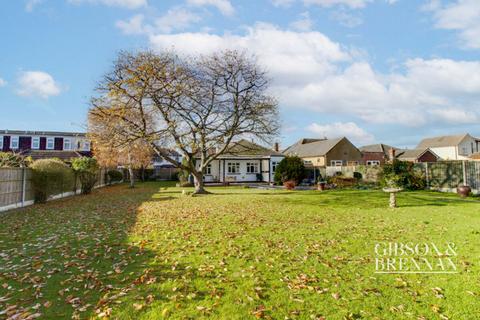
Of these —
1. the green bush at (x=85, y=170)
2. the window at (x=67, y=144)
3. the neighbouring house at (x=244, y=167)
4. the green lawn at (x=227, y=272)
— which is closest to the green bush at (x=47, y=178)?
the green bush at (x=85, y=170)

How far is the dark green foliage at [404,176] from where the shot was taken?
22.4m

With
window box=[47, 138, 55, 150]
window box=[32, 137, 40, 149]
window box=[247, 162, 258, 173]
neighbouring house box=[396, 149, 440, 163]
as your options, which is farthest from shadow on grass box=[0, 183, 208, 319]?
neighbouring house box=[396, 149, 440, 163]

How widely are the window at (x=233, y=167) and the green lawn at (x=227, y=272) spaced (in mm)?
25750

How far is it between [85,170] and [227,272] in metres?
19.3

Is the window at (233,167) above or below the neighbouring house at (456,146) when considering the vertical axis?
below

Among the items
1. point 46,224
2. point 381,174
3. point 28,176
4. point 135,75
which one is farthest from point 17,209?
point 381,174

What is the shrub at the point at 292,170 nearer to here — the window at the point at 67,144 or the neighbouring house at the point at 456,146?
the window at the point at 67,144

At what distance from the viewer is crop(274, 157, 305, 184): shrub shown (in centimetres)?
2673

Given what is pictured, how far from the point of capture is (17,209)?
12609mm

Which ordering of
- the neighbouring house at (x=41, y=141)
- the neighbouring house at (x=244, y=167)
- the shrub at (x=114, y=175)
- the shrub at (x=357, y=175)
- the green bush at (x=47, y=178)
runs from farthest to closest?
the neighbouring house at (x=41, y=141) < the neighbouring house at (x=244, y=167) < the shrub at (x=114, y=175) < the shrub at (x=357, y=175) < the green bush at (x=47, y=178)

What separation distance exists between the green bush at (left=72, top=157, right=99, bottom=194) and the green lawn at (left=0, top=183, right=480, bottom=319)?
11.8m

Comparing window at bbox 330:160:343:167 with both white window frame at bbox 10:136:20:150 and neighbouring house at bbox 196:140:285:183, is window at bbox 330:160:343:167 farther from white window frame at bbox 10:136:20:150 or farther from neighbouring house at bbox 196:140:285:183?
white window frame at bbox 10:136:20:150

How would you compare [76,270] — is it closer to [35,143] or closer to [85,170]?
[85,170]

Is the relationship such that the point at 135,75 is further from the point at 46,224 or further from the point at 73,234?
the point at 73,234
